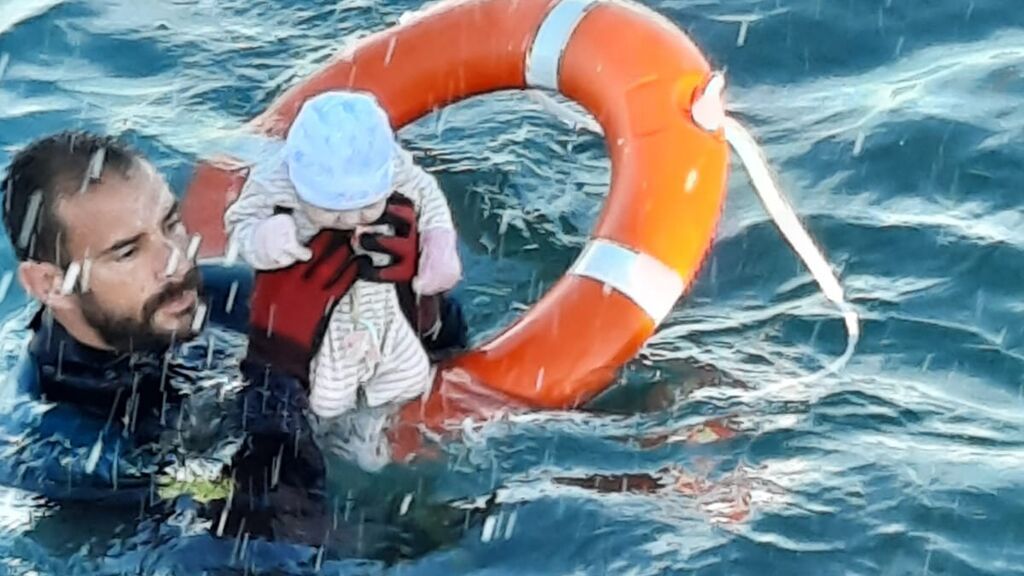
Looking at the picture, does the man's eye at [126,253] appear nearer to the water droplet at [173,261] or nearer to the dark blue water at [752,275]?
the water droplet at [173,261]

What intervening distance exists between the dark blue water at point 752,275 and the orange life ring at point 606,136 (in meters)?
0.19

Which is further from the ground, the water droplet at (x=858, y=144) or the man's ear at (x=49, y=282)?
the water droplet at (x=858, y=144)

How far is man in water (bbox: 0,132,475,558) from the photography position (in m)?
4.31

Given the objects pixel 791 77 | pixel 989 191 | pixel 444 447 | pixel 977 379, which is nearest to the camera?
pixel 444 447

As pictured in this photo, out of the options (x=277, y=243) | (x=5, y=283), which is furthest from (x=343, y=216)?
(x=5, y=283)

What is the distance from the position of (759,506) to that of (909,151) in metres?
2.00

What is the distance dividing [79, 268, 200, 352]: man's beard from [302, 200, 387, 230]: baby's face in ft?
1.18

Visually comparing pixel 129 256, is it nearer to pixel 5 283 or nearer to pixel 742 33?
pixel 5 283

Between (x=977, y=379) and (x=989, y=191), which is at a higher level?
(x=989, y=191)

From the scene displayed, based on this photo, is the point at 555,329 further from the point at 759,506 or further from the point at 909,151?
the point at 909,151

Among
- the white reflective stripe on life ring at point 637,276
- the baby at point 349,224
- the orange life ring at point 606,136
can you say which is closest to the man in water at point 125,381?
the baby at point 349,224

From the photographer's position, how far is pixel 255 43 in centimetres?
709

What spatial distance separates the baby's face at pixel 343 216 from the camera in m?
4.23

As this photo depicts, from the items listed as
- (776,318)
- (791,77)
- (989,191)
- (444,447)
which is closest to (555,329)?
(444,447)
